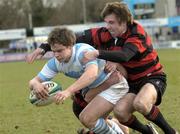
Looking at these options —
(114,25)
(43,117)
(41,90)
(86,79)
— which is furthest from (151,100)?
(43,117)

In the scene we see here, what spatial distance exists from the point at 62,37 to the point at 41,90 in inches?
27.7

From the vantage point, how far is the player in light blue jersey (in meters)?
6.05

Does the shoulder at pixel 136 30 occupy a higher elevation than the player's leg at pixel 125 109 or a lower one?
higher

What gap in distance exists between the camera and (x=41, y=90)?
6176 mm

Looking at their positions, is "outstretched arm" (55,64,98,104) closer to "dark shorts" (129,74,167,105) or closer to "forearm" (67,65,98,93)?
"forearm" (67,65,98,93)

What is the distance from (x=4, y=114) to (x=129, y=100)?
5.01m

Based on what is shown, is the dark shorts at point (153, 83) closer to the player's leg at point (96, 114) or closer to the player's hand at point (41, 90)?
the player's leg at point (96, 114)

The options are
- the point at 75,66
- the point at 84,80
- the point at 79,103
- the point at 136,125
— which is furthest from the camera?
the point at 79,103

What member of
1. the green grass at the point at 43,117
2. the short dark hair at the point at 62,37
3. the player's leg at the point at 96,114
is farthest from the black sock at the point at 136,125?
the short dark hair at the point at 62,37

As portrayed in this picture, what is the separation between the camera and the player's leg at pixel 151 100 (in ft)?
21.9

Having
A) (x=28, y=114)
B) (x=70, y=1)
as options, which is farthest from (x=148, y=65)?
(x=70, y=1)

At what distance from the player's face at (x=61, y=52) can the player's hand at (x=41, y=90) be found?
0.39 m

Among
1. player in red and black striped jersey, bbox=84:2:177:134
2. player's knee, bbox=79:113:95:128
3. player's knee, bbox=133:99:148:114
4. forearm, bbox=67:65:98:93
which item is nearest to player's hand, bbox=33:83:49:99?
forearm, bbox=67:65:98:93

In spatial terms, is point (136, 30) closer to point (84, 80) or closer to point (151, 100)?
point (151, 100)
